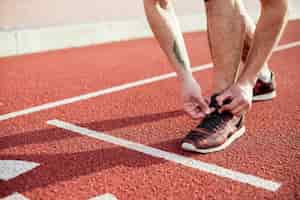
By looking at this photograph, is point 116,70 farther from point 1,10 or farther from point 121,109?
point 1,10

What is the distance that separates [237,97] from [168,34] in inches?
20.8

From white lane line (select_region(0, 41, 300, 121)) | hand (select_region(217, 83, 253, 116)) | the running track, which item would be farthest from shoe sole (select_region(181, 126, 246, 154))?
white lane line (select_region(0, 41, 300, 121))

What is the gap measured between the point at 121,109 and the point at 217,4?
1.00 metres

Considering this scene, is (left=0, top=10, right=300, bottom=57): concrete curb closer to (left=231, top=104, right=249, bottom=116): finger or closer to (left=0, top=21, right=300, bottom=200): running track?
(left=0, top=21, right=300, bottom=200): running track

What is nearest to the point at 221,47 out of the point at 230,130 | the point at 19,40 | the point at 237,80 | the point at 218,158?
the point at 237,80

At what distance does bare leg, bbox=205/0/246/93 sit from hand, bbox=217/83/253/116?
0.11m

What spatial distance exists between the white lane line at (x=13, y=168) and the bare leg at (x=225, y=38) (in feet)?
3.54

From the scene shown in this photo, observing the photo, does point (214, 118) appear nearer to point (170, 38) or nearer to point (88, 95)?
point (170, 38)

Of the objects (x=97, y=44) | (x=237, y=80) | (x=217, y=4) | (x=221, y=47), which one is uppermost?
(x=217, y=4)

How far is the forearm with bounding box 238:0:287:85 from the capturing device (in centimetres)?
210

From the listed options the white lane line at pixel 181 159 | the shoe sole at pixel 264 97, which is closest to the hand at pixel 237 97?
the white lane line at pixel 181 159

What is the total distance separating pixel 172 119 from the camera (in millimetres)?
2555

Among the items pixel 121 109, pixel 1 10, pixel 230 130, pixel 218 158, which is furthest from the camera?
pixel 1 10

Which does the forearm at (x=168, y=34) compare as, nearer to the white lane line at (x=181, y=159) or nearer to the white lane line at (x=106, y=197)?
the white lane line at (x=181, y=159)
